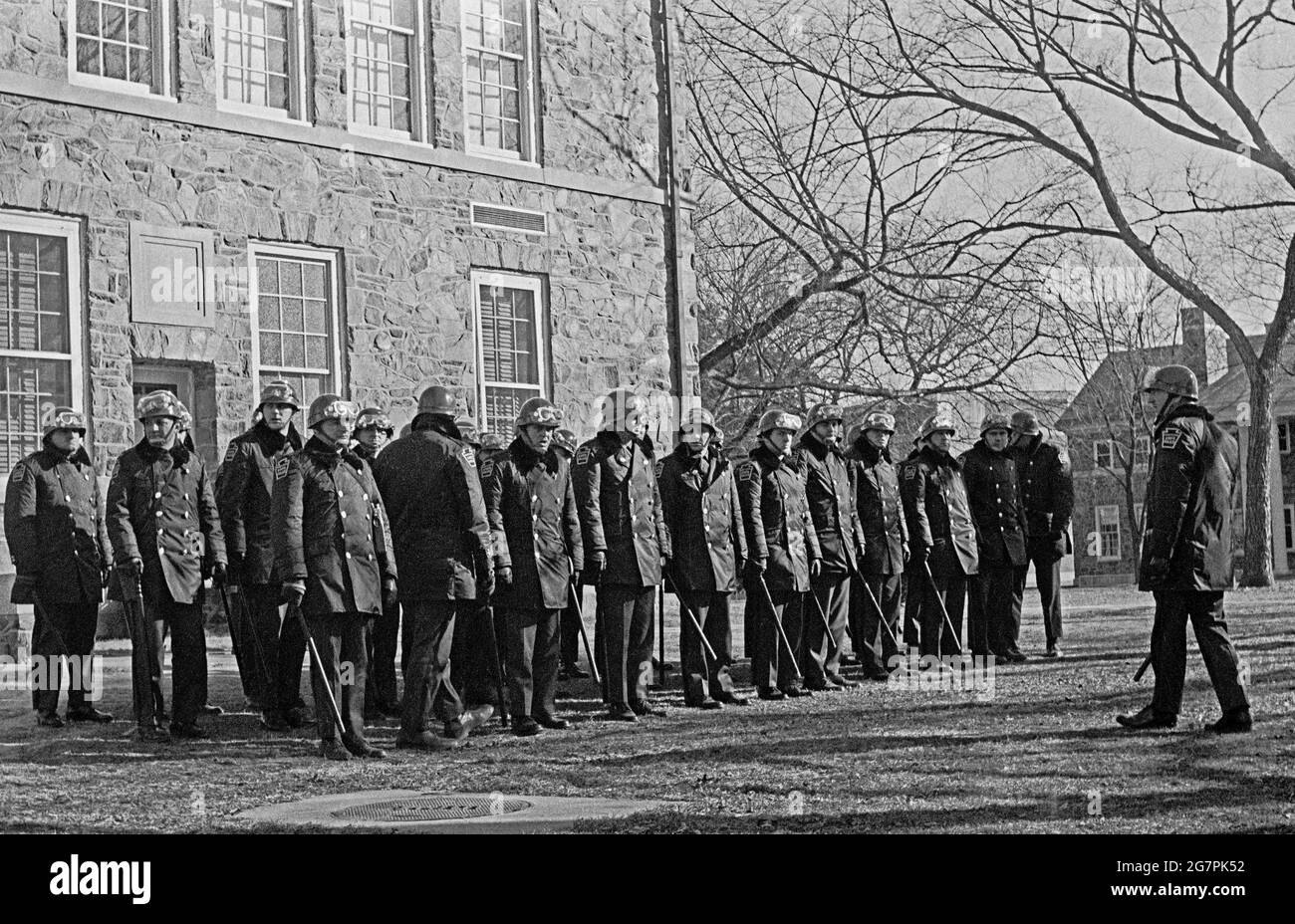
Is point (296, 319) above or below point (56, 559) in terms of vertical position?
above

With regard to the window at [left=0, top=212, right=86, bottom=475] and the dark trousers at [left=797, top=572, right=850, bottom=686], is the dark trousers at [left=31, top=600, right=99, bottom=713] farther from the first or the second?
the dark trousers at [left=797, top=572, right=850, bottom=686]

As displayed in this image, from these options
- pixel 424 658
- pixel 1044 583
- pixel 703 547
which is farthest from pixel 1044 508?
pixel 424 658

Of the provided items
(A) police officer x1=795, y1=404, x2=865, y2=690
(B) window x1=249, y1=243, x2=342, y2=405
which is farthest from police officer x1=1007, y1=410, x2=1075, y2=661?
(B) window x1=249, y1=243, x2=342, y2=405

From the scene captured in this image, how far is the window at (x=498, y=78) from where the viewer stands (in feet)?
59.6

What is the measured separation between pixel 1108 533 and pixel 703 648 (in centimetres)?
4755

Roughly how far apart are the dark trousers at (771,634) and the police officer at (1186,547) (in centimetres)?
287

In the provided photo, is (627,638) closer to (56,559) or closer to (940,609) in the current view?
(940,609)

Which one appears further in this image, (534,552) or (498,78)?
(498,78)

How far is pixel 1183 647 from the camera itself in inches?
380

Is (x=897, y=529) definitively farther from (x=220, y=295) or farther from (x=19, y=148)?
(x=19, y=148)

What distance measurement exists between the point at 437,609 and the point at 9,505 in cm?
349

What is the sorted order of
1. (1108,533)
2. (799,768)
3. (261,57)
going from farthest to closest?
(1108,533), (261,57), (799,768)

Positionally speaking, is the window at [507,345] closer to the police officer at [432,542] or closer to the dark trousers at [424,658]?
the police officer at [432,542]

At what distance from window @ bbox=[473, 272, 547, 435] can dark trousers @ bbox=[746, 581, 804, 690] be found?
6439 millimetres
